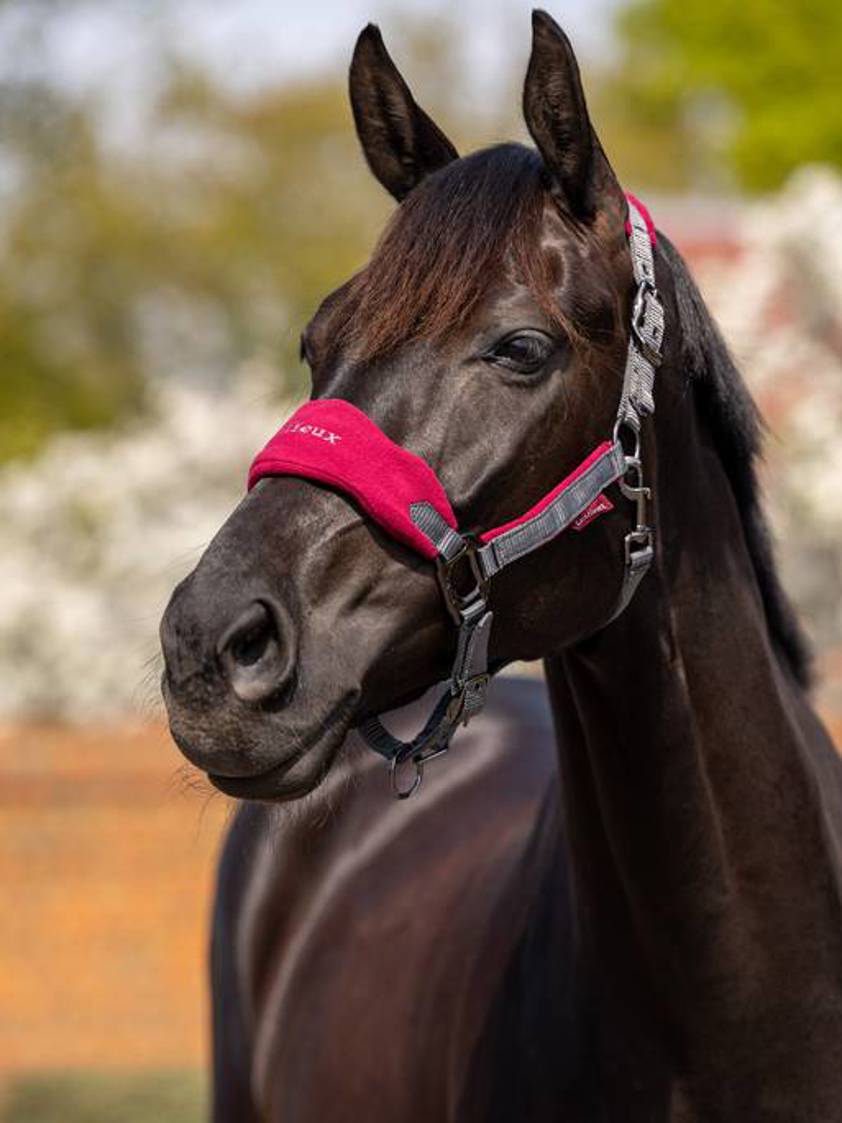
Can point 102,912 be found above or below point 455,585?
above

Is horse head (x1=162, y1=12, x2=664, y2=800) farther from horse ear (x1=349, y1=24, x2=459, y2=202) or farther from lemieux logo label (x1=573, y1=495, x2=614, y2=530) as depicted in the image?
horse ear (x1=349, y1=24, x2=459, y2=202)

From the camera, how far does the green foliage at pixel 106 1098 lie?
25.0ft

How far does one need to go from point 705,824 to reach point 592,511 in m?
0.52

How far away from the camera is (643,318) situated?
264 cm

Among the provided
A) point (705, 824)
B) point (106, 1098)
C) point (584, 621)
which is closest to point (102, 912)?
point (106, 1098)

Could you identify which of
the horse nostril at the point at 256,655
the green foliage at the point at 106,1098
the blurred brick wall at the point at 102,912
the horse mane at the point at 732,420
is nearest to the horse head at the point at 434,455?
the horse nostril at the point at 256,655

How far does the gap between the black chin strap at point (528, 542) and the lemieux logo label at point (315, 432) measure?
14 centimetres

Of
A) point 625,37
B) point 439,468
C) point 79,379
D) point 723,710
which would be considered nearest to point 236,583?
point 439,468

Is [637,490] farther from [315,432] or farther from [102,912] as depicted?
[102,912]

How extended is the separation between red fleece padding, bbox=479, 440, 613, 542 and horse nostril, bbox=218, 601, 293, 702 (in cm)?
34

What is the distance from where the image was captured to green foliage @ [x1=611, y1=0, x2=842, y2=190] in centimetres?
2762

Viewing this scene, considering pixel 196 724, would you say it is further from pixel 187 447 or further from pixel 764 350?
pixel 187 447

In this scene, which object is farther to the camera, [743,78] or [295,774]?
[743,78]

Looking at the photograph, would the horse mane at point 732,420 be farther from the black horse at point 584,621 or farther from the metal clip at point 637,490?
the metal clip at point 637,490
